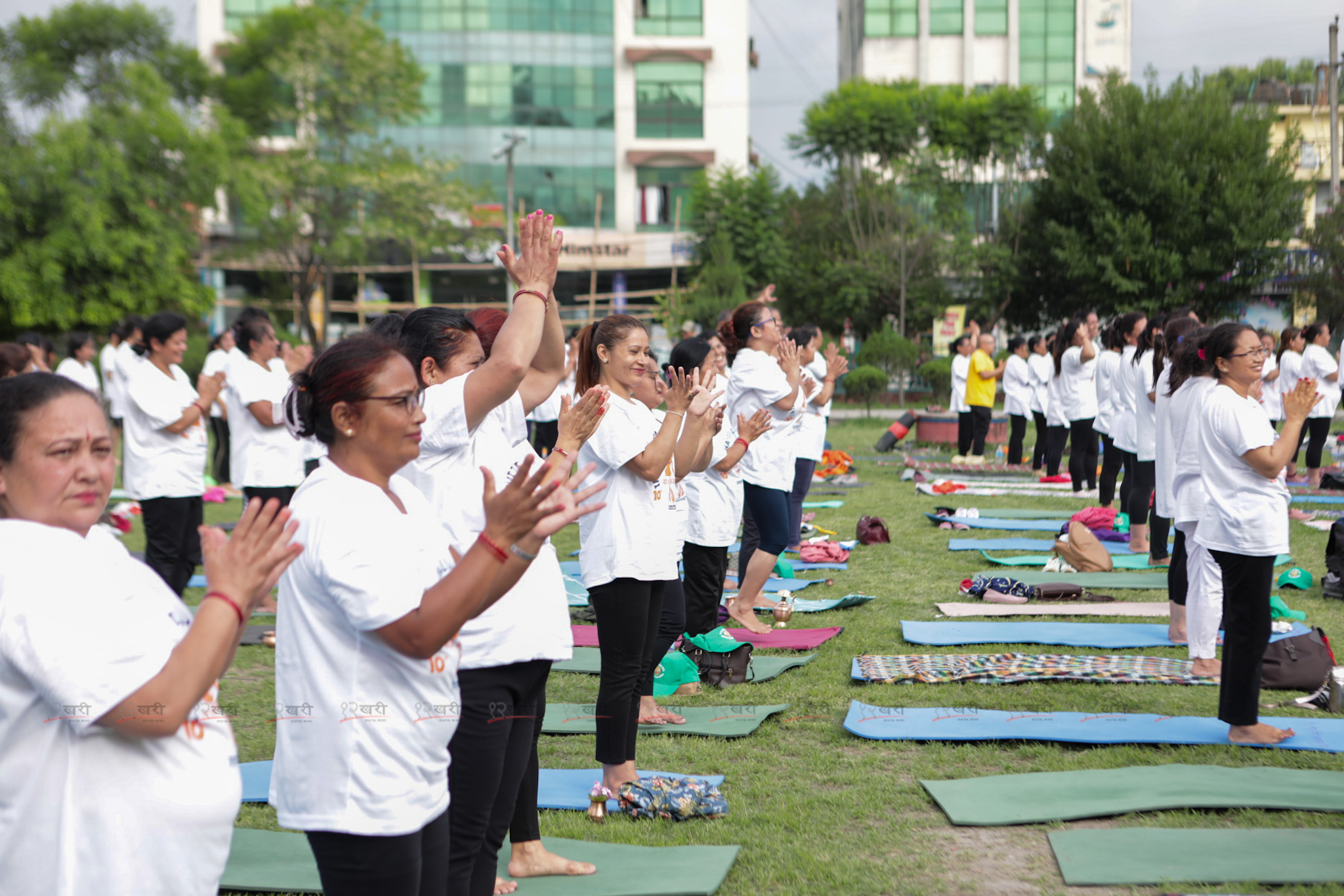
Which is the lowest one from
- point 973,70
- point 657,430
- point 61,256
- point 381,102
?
point 657,430

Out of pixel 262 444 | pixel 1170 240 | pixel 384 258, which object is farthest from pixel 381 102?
→ pixel 262 444

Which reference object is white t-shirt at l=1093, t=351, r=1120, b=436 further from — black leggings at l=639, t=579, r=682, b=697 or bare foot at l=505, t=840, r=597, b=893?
bare foot at l=505, t=840, r=597, b=893

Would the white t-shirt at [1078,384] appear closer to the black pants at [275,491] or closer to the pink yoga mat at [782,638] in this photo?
the pink yoga mat at [782,638]

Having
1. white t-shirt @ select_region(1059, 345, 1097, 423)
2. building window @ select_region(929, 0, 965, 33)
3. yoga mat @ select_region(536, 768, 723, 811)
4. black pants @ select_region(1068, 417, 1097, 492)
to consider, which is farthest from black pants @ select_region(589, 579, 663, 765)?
building window @ select_region(929, 0, 965, 33)

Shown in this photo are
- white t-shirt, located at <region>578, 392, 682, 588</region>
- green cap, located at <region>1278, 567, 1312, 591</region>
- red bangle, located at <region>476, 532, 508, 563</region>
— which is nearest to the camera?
red bangle, located at <region>476, 532, 508, 563</region>

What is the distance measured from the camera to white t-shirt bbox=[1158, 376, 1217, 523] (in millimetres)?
5180

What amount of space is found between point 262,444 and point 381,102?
1250 inches

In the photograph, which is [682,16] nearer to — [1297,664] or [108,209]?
[108,209]

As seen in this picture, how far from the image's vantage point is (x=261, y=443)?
22.9ft

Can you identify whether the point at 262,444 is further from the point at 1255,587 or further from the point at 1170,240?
the point at 1170,240

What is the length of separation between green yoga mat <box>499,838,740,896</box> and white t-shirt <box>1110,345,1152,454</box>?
18.5ft

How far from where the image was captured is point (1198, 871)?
11.7 ft

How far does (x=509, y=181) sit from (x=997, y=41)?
21818 mm

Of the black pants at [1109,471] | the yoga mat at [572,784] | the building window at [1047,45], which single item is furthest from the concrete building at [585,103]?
the yoga mat at [572,784]
